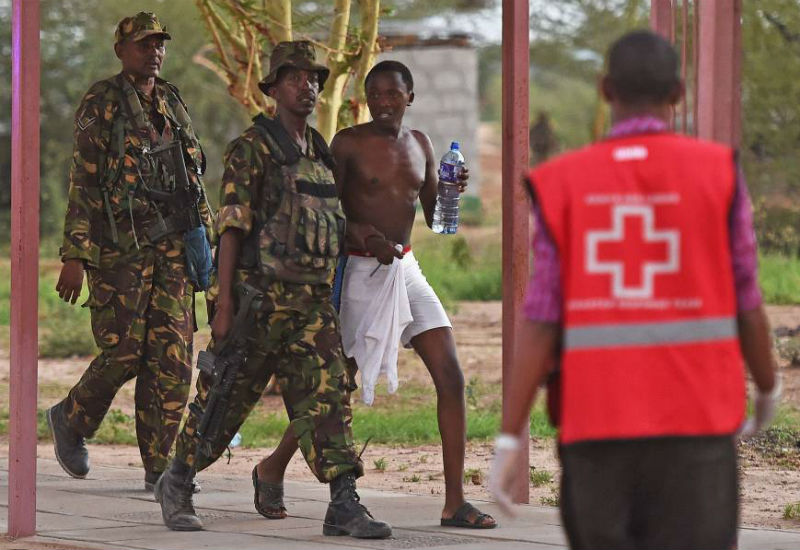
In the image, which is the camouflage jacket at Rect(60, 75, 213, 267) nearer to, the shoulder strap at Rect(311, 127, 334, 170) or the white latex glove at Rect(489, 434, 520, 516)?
the shoulder strap at Rect(311, 127, 334, 170)

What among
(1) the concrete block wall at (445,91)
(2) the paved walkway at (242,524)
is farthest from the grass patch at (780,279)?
(2) the paved walkway at (242,524)

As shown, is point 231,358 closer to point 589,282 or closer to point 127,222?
point 127,222

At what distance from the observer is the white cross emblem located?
362cm

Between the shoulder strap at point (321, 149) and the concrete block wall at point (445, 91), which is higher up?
the concrete block wall at point (445, 91)

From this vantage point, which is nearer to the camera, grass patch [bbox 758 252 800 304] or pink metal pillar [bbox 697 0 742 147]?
pink metal pillar [bbox 697 0 742 147]

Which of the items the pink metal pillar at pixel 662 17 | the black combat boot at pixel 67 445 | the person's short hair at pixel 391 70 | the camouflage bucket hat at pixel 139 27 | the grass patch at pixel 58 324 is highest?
the pink metal pillar at pixel 662 17

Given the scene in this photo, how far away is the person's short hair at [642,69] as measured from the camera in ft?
12.3

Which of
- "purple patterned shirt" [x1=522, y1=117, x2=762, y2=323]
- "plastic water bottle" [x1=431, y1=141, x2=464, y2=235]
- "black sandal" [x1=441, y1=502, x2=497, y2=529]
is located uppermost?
"plastic water bottle" [x1=431, y1=141, x2=464, y2=235]

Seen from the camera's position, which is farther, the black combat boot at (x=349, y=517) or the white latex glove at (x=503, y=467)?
the black combat boot at (x=349, y=517)

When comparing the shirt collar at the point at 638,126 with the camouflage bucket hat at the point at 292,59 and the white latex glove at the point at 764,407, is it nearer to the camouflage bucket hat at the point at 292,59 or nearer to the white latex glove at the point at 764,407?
the white latex glove at the point at 764,407

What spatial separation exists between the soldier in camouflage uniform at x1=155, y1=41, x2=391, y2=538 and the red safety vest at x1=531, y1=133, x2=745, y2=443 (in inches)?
113

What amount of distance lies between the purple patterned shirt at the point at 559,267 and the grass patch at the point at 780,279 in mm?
13187

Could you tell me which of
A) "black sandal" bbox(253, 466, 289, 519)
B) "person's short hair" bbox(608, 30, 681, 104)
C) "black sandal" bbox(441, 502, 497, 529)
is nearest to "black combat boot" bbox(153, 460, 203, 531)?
"black sandal" bbox(253, 466, 289, 519)

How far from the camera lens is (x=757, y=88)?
63.2ft
